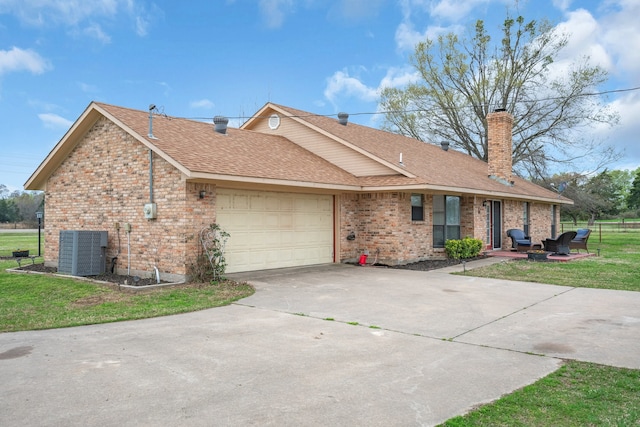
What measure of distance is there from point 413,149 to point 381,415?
55.2 ft

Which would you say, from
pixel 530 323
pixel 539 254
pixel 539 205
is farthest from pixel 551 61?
pixel 530 323

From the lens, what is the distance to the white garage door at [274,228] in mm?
11953

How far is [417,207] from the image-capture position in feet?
50.1

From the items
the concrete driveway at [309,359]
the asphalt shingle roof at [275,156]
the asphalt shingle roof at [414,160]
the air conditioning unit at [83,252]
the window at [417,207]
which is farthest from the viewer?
the window at [417,207]

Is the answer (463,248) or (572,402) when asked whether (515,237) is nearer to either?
(463,248)

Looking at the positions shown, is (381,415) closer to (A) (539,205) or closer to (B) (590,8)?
(B) (590,8)

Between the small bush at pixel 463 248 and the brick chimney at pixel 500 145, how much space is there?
497 cm

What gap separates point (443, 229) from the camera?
16.2 m

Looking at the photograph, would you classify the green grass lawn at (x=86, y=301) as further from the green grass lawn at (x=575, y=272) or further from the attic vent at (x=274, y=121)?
the attic vent at (x=274, y=121)

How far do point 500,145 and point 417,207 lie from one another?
739 centimetres

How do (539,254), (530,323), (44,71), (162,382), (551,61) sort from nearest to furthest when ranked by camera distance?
(162,382) < (530,323) < (539,254) < (44,71) < (551,61)

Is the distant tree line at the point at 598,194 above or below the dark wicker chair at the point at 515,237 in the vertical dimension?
above

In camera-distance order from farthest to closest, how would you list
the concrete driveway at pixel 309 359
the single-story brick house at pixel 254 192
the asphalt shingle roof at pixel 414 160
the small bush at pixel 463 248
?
the small bush at pixel 463 248
the asphalt shingle roof at pixel 414 160
the single-story brick house at pixel 254 192
the concrete driveway at pixel 309 359

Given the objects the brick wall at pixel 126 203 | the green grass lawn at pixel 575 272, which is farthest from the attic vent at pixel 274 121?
the green grass lawn at pixel 575 272
